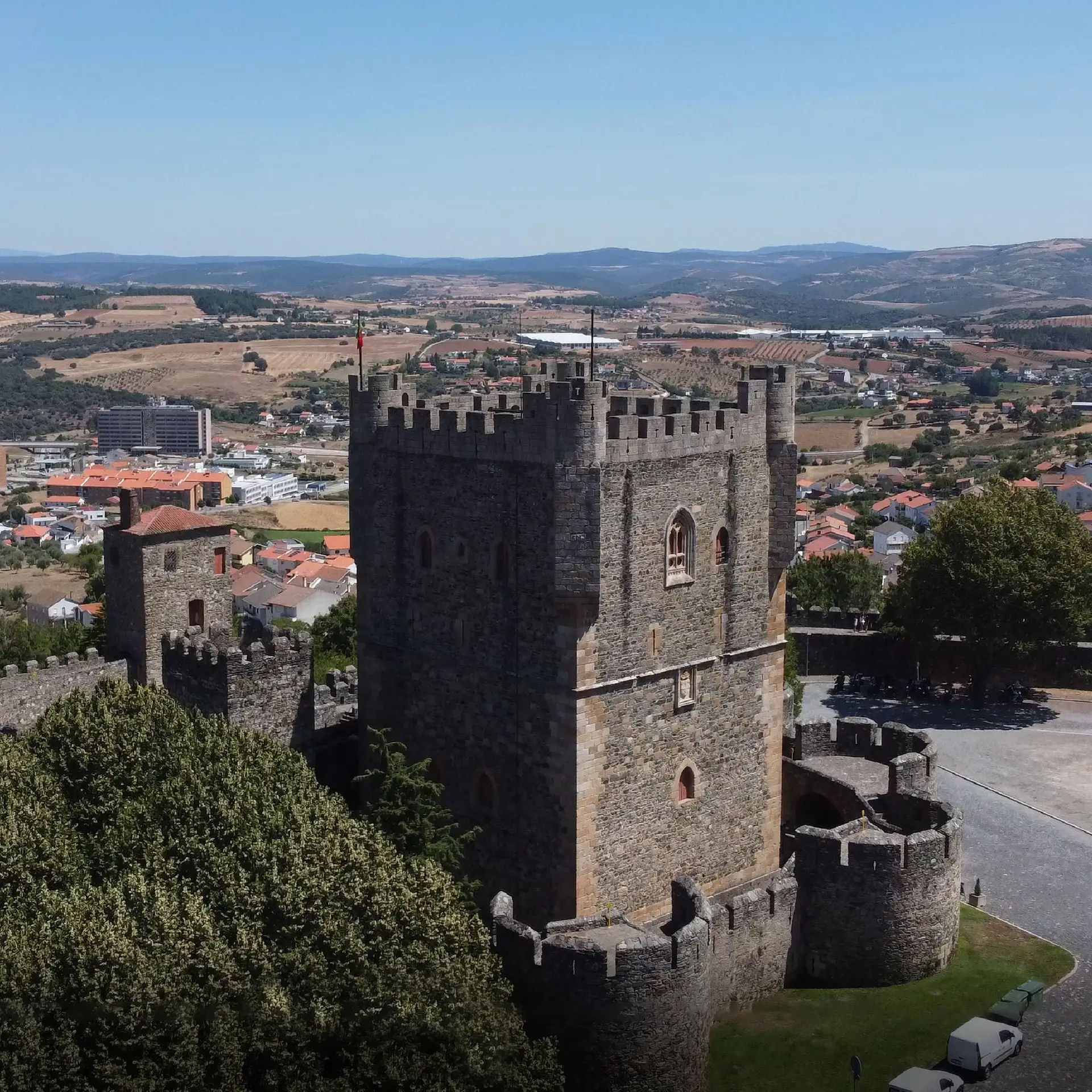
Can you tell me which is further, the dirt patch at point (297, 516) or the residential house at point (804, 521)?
the dirt patch at point (297, 516)

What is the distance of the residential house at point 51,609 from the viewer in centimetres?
7075

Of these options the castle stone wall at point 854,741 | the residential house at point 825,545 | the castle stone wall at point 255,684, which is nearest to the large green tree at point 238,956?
the castle stone wall at point 255,684

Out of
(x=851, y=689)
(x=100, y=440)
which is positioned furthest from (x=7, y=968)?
(x=100, y=440)

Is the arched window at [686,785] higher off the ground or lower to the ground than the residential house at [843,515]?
higher

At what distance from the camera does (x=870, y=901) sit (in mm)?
26969

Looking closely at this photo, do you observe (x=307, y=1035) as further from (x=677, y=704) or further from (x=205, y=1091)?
(x=677, y=704)

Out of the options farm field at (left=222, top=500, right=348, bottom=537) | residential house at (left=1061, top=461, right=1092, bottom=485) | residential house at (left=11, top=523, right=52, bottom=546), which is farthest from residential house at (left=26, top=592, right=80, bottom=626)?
residential house at (left=1061, top=461, right=1092, bottom=485)

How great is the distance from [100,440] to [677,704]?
556ft

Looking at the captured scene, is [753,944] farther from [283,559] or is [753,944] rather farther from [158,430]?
[158,430]

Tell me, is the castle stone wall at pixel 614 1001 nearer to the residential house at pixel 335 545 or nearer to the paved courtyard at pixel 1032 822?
the paved courtyard at pixel 1032 822

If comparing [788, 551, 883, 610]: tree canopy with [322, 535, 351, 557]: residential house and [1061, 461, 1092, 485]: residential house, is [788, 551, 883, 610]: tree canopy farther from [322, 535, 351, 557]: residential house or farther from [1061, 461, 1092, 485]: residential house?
[322, 535, 351, 557]: residential house

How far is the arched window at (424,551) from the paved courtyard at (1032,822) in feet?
41.7

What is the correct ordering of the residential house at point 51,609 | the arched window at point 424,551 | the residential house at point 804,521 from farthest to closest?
1. the residential house at point 804,521
2. the residential house at point 51,609
3. the arched window at point 424,551

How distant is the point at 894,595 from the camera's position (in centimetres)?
4953
